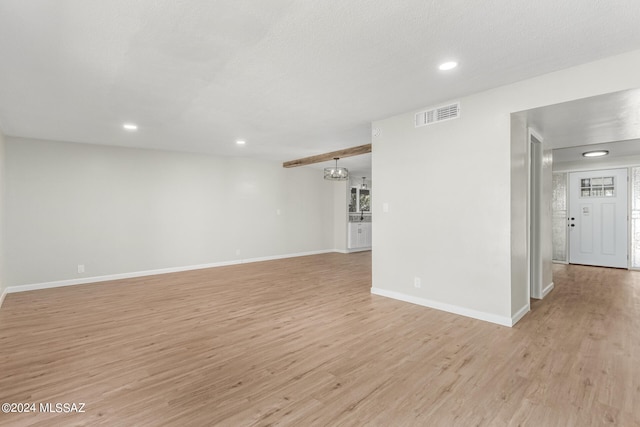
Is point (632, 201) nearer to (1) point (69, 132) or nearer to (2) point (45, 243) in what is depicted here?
(1) point (69, 132)

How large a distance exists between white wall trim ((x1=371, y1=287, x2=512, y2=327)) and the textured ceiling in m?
2.42

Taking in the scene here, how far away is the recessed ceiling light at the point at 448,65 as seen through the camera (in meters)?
2.54

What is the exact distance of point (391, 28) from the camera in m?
2.04

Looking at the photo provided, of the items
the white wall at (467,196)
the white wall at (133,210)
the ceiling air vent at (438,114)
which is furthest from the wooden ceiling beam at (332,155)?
the ceiling air vent at (438,114)

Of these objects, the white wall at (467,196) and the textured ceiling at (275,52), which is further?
the white wall at (467,196)

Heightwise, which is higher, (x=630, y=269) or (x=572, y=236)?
(x=572, y=236)

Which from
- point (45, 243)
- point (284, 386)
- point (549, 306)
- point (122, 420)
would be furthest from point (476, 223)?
point (45, 243)

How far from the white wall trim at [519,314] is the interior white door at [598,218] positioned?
4.55 m

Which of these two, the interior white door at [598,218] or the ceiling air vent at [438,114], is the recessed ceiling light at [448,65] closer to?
the ceiling air vent at [438,114]

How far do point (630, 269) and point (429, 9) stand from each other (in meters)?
7.47

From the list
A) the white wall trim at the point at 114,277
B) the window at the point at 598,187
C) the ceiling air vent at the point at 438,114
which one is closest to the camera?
the ceiling air vent at the point at 438,114

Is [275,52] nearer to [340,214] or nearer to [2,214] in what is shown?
[2,214]

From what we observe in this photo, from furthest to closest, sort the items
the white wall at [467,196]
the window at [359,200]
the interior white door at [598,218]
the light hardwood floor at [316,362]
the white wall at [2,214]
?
the window at [359,200], the interior white door at [598,218], the white wall at [2,214], the white wall at [467,196], the light hardwood floor at [316,362]

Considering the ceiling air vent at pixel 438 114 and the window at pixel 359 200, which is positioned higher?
the ceiling air vent at pixel 438 114
